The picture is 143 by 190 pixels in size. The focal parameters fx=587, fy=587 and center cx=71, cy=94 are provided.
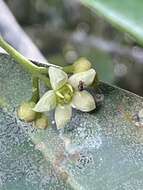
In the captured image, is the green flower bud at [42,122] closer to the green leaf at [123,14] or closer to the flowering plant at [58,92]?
the flowering plant at [58,92]

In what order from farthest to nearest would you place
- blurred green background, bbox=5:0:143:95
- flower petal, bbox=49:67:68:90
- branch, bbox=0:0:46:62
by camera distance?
blurred green background, bbox=5:0:143:95, branch, bbox=0:0:46:62, flower petal, bbox=49:67:68:90

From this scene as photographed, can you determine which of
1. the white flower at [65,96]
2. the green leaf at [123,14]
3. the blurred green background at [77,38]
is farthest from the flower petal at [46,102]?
the blurred green background at [77,38]

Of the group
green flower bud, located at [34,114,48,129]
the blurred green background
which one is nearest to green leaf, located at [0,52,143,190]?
green flower bud, located at [34,114,48,129]

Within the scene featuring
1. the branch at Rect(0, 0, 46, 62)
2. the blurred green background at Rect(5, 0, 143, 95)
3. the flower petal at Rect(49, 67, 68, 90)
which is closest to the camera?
the flower petal at Rect(49, 67, 68, 90)

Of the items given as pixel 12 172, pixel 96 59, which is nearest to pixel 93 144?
pixel 12 172

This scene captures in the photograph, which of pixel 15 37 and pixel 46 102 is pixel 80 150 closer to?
pixel 46 102

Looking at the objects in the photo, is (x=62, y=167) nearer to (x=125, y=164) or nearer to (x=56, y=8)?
(x=125, y=164)

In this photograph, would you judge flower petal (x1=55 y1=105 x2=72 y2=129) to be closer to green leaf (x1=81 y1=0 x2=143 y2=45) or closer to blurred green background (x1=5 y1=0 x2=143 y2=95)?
green leaf (x1=81 y1=0 x2=143 y2=45)
